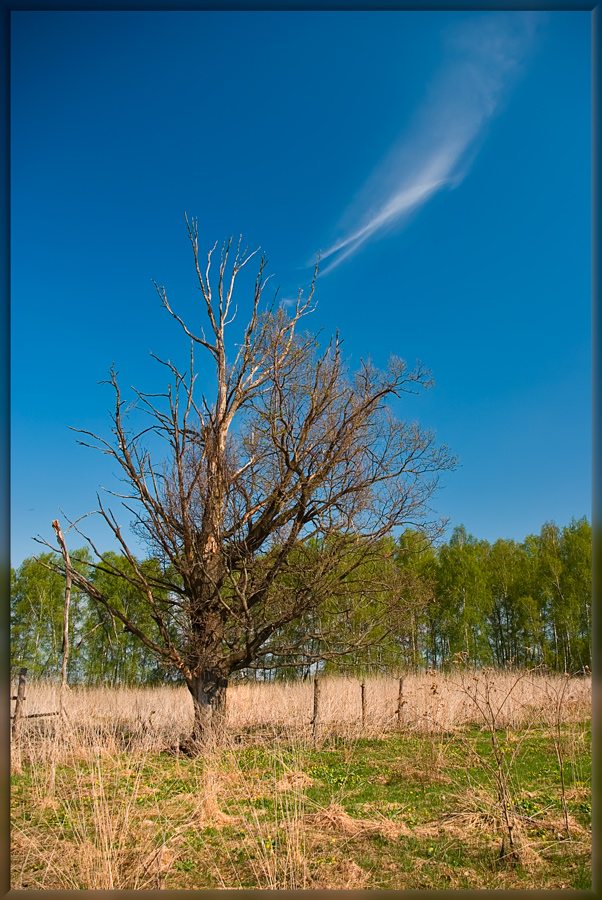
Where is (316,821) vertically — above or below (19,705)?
above

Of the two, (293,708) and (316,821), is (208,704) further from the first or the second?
(316,821)

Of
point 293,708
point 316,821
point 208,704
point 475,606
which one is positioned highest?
point 316,821

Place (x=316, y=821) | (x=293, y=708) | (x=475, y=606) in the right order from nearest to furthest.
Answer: (x=316, y=821), (x=293, y=708), (x=475, y=606)

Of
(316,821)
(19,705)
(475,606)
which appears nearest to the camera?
(316,821)

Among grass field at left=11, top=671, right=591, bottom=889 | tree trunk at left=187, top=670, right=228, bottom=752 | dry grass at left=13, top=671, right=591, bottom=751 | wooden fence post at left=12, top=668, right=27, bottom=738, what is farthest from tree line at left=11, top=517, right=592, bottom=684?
grass field at left=11, top=671, right=591, bottom=889

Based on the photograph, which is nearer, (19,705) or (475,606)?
(19,705)

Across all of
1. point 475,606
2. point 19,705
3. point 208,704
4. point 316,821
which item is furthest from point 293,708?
point 475,606

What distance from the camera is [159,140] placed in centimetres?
458

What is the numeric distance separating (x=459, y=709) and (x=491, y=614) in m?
10.3

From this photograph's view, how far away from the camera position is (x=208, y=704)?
730 cm

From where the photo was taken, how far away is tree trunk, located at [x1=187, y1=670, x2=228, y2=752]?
23.4 ft

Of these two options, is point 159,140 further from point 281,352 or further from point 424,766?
point 424,766

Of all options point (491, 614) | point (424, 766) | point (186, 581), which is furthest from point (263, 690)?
point (491, 614)

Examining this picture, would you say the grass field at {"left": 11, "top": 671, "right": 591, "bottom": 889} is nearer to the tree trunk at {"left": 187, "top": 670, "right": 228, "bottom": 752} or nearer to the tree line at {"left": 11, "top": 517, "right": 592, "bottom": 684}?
the tree trunk at {"left": 187, "top": 670, "right": 228, "bottom": 752}
